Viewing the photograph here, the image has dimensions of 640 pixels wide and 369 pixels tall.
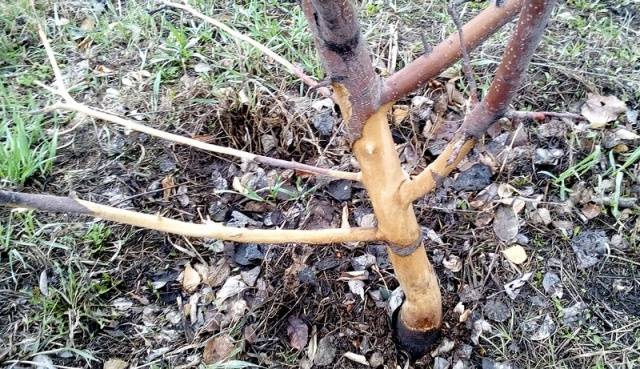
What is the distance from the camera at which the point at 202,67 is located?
1974 millimetres

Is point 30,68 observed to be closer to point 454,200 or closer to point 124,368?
point 124,368

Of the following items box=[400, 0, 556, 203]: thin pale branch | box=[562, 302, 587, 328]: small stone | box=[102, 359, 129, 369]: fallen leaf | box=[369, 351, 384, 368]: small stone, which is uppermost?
box=[400, 0, 556, 203]: thin pale branch

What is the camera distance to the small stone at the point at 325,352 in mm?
1423

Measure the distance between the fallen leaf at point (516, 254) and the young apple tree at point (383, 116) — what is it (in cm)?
37

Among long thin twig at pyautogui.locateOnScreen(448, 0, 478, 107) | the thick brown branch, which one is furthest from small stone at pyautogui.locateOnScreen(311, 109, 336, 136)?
long thin twig at pyautogui.locateOnScreen(448, 0, 478, 107)

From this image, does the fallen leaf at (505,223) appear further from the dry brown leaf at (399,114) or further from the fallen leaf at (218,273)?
the fallen leaf at (218,273)

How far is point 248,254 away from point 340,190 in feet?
1.14

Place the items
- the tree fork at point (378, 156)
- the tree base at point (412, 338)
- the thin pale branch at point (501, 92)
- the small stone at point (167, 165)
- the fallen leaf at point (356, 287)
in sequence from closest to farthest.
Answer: the thin pale branch at point (501, 92)
the tree fork at point (378, 156)
the tree base at point (412, 338)
the fallen leaf at point (356, 287)
the small stone at point (167, 165)

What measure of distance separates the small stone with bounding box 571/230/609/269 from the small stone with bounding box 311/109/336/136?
81 cm

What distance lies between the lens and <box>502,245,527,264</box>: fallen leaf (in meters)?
1.49

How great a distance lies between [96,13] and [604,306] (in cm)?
218

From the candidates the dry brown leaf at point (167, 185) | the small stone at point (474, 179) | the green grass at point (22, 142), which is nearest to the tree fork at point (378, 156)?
the small stone at point (474, 179)

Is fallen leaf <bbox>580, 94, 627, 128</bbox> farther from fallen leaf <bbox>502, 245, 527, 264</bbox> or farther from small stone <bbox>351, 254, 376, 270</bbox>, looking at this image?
small stone <bbox>351, 254, 376, 270</bbox>

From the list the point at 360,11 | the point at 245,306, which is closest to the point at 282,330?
the point at 245,306
